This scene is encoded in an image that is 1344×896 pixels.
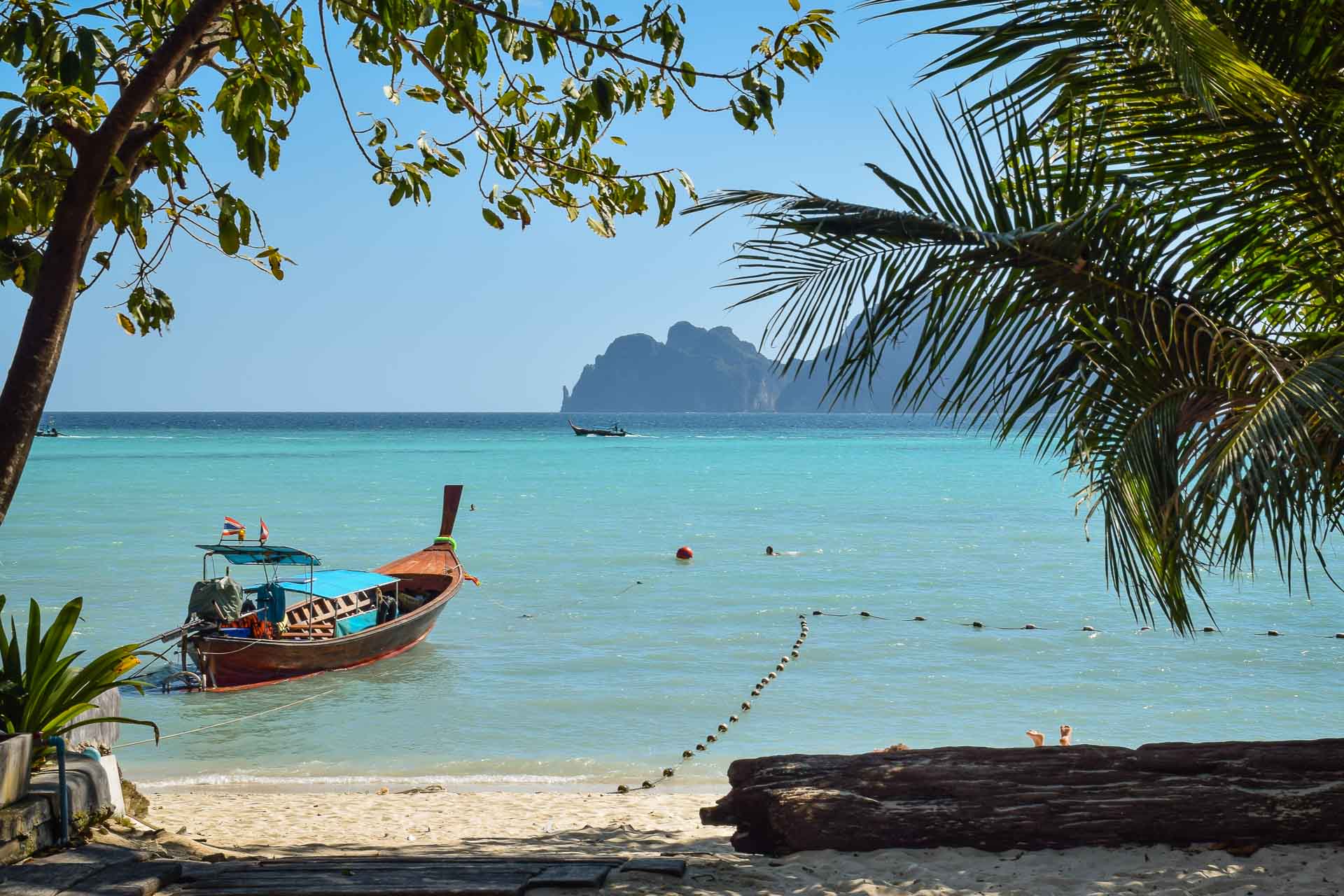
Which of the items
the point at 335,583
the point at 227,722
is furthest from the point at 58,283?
the point at 335,583

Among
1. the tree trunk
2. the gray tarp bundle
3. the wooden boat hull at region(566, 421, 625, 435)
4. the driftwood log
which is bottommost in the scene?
the gray tarp bundle

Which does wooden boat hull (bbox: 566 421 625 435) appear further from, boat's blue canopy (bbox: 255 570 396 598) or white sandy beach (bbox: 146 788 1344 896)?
white sandy beach (bbox: 146 788 1344 896)

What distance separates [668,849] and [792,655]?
9.47 metres

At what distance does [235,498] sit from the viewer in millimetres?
41406

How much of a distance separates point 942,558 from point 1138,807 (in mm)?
21371

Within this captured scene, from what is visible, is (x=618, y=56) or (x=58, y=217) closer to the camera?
(x=58, y=217)

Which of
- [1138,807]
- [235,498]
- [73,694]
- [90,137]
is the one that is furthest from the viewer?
[235,498]

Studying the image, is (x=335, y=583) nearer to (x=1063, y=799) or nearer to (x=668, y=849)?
(x=668, y=849)

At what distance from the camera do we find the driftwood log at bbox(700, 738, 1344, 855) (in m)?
4.61

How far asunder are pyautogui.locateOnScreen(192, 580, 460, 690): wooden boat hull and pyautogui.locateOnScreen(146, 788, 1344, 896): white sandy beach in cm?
390

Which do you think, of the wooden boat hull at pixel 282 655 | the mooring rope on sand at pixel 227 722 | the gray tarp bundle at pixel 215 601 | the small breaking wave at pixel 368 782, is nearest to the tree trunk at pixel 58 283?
the small breaking wave at pixel 368 782

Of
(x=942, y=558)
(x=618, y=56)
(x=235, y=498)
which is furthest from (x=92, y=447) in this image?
(x=618, y=56)

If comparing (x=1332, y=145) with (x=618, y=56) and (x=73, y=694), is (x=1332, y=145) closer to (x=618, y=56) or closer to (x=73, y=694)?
(x=618, y=56)

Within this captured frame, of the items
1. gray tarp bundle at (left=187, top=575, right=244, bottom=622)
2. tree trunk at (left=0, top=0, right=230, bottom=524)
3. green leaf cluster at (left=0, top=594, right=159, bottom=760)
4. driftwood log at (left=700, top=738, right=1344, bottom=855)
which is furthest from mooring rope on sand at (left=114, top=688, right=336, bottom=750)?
driftwood log at (left=700, top=738, right=1344, bottom=855)
